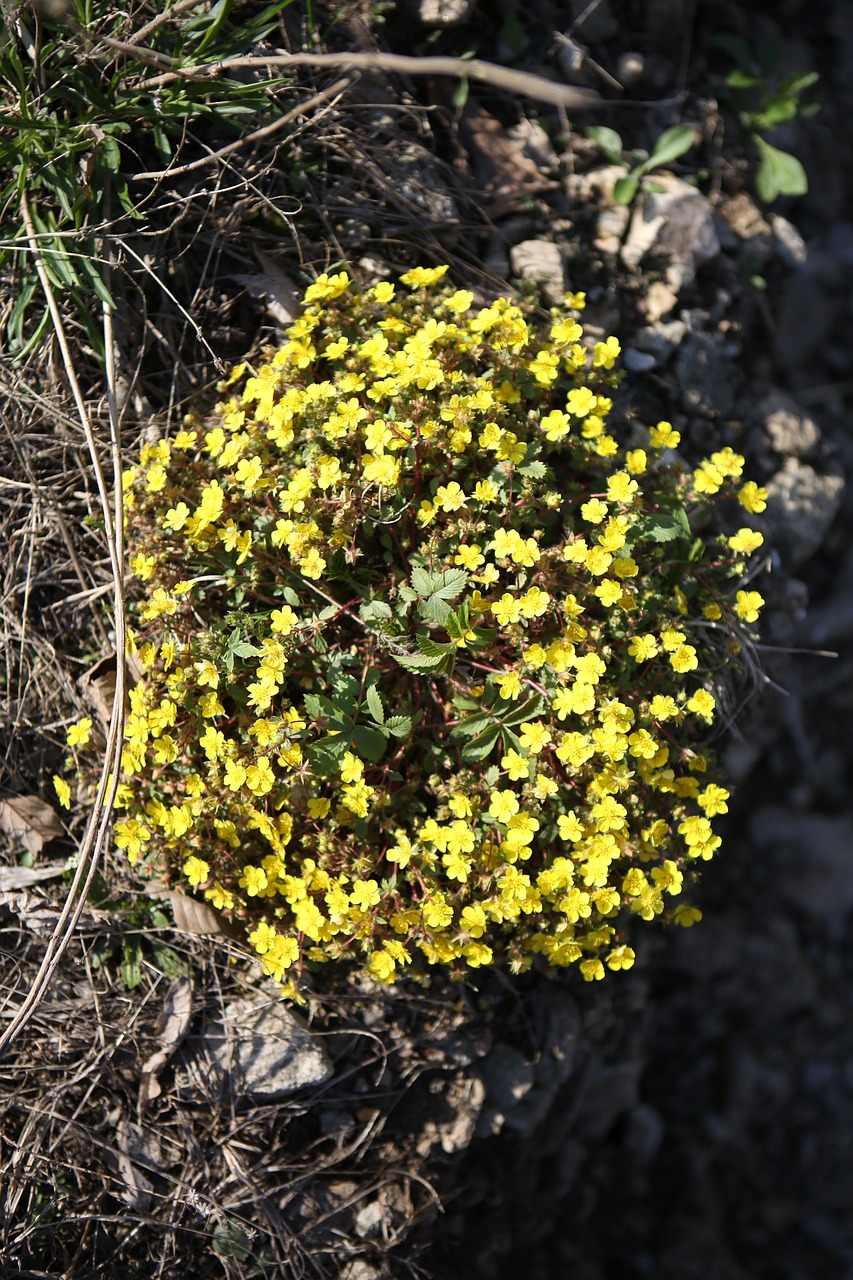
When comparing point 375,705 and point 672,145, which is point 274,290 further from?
point 672,145

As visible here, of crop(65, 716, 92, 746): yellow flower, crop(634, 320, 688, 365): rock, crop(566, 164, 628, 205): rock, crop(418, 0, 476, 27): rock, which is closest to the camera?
crop(65, 716, 92, 746): yellow flower

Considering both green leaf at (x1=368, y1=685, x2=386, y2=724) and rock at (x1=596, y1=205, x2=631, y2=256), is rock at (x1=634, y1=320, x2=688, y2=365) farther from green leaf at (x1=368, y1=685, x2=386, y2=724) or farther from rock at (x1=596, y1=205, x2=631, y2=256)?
green leaf at (x1=368, y1=685, x2=386, y2=724)

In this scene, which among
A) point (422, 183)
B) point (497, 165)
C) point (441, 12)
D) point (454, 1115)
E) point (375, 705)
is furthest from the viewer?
point (497, 165)

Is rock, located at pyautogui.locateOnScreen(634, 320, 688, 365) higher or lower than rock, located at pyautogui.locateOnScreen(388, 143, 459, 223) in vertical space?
lower

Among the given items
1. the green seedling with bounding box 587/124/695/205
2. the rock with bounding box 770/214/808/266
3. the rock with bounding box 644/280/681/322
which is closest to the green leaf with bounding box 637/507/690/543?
the rock with bounding box 644/280/681/322

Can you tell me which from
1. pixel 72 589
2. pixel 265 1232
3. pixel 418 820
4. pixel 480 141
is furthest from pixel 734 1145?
pixel 480 141

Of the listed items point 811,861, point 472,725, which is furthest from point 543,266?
point 811,861
